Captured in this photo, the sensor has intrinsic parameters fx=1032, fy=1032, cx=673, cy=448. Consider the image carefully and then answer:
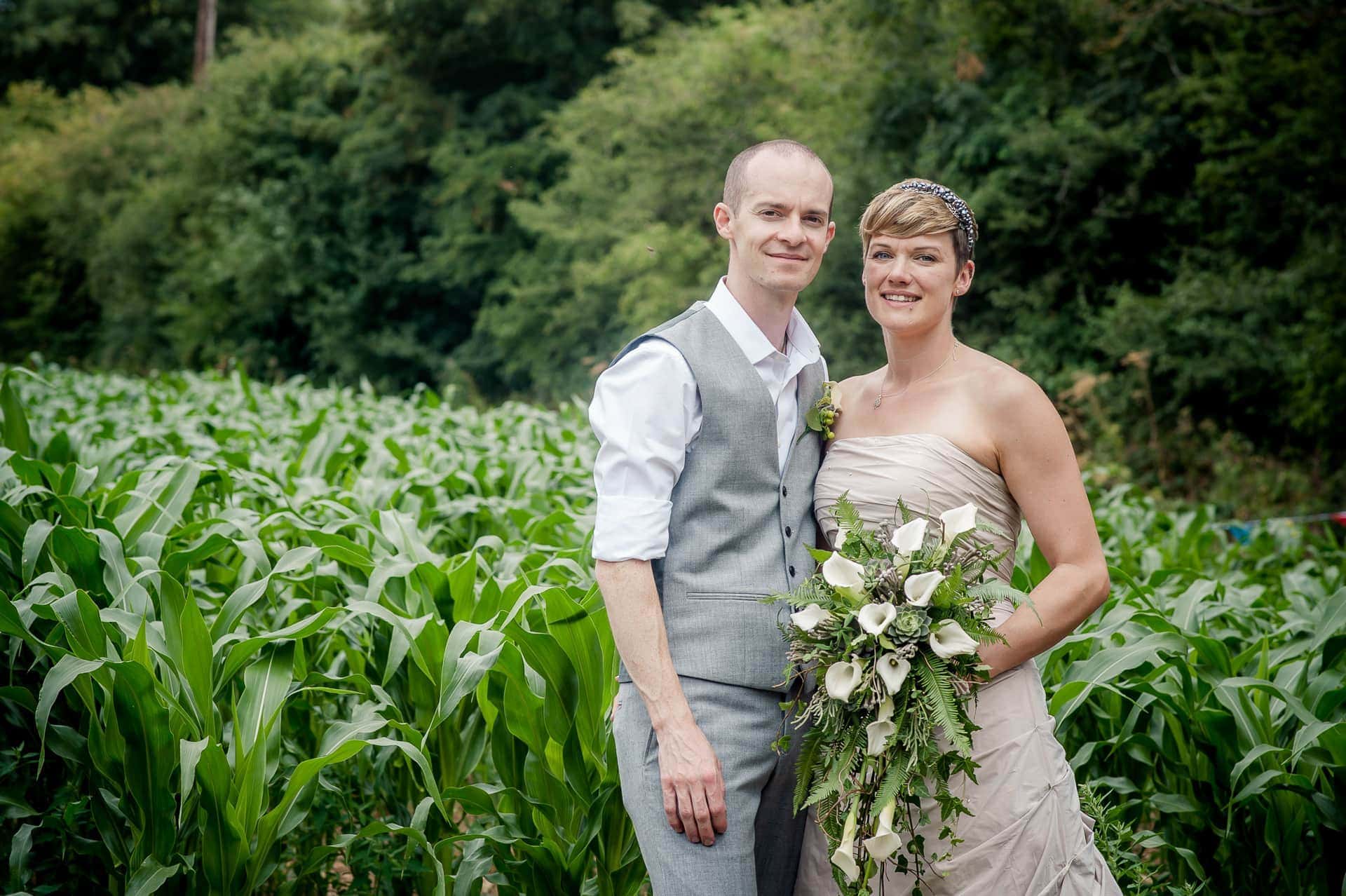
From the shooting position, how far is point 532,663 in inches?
97.4

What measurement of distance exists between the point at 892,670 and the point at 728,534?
0.45 m

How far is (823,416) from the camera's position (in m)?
2.30

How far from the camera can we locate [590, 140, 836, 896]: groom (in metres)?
1.96

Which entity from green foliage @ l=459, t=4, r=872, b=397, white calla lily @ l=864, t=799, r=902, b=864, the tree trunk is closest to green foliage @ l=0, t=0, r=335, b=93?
the tree trunk

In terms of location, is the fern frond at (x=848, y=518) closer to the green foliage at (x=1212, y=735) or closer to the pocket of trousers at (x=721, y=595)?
the pocket of trousers at (x=721, y=595)

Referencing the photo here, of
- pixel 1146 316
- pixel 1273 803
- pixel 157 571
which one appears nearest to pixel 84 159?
pixel 1146 316

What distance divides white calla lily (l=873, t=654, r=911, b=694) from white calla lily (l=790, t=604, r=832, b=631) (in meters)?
0.12

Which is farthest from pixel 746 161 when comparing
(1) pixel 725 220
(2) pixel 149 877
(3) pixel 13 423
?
(3) pixel 13 423

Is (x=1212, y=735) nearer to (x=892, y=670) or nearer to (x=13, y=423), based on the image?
(x=892, y=670)

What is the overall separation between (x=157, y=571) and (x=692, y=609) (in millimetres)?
1543

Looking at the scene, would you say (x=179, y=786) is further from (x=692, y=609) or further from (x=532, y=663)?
(x=692, y=609)

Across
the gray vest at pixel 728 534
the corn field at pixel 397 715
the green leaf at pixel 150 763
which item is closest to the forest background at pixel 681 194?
the corn field at pixel 397 715

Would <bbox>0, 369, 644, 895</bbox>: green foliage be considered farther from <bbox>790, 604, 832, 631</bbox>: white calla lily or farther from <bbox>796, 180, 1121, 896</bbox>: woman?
<bbox>790, 604, 832, 631</bbox>: white calla lily

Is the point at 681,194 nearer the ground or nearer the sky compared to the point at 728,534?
nearer the ground
